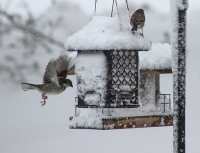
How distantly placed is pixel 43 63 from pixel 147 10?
44.4 inches

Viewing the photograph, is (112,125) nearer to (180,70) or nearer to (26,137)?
(180,70)

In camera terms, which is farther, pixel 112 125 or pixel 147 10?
pixel 147 10

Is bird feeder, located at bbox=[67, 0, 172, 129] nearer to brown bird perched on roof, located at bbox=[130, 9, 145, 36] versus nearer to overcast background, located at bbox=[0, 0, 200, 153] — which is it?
brown bird perched on roof, located at bbox=[130, 9, 145, 36]

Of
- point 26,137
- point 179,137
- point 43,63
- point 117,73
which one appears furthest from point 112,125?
point 26,137

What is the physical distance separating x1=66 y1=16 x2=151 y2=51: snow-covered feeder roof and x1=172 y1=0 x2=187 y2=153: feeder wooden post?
64cm

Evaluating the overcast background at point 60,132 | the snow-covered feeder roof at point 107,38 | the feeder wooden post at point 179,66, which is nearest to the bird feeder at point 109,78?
the snow-covered feeder roof at point 107,38

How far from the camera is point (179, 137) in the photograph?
2.22m

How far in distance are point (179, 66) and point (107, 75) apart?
32.4 inches

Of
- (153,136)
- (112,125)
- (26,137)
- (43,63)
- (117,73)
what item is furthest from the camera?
(153,136)

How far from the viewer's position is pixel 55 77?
2.61 meters

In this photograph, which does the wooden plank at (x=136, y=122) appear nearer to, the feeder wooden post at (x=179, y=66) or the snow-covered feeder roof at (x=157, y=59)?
the snow-covered feeder roof at (x=157, y=59)

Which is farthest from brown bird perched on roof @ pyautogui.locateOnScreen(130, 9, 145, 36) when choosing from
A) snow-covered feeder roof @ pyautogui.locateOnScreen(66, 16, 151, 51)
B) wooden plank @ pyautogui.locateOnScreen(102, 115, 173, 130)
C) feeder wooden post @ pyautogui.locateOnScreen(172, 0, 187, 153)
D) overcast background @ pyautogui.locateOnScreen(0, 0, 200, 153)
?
overcast background @ pyautogui.locateOnScreen(0, 0, 200, 153)

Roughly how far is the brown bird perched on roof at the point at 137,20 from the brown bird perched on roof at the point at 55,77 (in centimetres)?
38

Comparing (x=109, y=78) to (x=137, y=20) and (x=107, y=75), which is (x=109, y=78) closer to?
(x=107, y=75)
